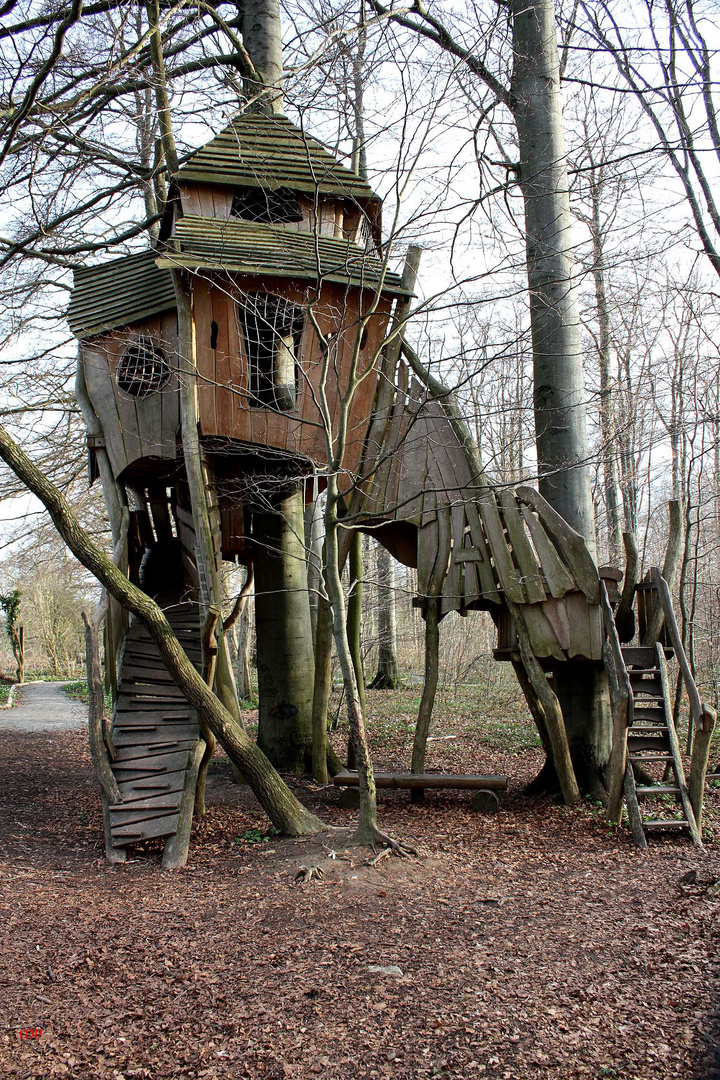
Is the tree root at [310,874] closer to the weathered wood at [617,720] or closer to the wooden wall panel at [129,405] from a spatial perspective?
the weathered wood at [617,720]

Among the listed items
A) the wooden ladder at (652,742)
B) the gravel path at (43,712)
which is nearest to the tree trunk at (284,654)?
the wooden ladder at (652,742)

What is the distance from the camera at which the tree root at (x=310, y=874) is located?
251 inches

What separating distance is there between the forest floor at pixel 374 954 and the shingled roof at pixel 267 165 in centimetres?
754

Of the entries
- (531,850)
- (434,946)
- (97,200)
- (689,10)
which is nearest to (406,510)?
(531,850)

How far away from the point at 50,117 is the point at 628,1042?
922 centimetres

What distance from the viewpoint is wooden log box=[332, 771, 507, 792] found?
8.30 m

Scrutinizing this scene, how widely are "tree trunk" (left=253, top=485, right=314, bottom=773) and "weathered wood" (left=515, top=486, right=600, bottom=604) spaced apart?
12.0 ft

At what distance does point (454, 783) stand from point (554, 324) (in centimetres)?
534

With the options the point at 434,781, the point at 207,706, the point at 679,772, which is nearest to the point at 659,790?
the point at 679,772

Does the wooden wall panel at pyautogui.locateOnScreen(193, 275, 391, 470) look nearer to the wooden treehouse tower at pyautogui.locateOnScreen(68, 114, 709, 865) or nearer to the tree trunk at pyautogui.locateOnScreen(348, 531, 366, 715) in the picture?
the wooden treehouse tower at pyautogui.locateOnScreen(68, 114, 709, 865)

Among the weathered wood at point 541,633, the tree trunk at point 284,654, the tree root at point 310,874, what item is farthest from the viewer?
the tree trunk at point 284,654

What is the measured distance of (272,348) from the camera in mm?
10078

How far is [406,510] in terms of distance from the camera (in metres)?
9.27

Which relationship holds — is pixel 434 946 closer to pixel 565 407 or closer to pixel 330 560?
pixel 330 560
